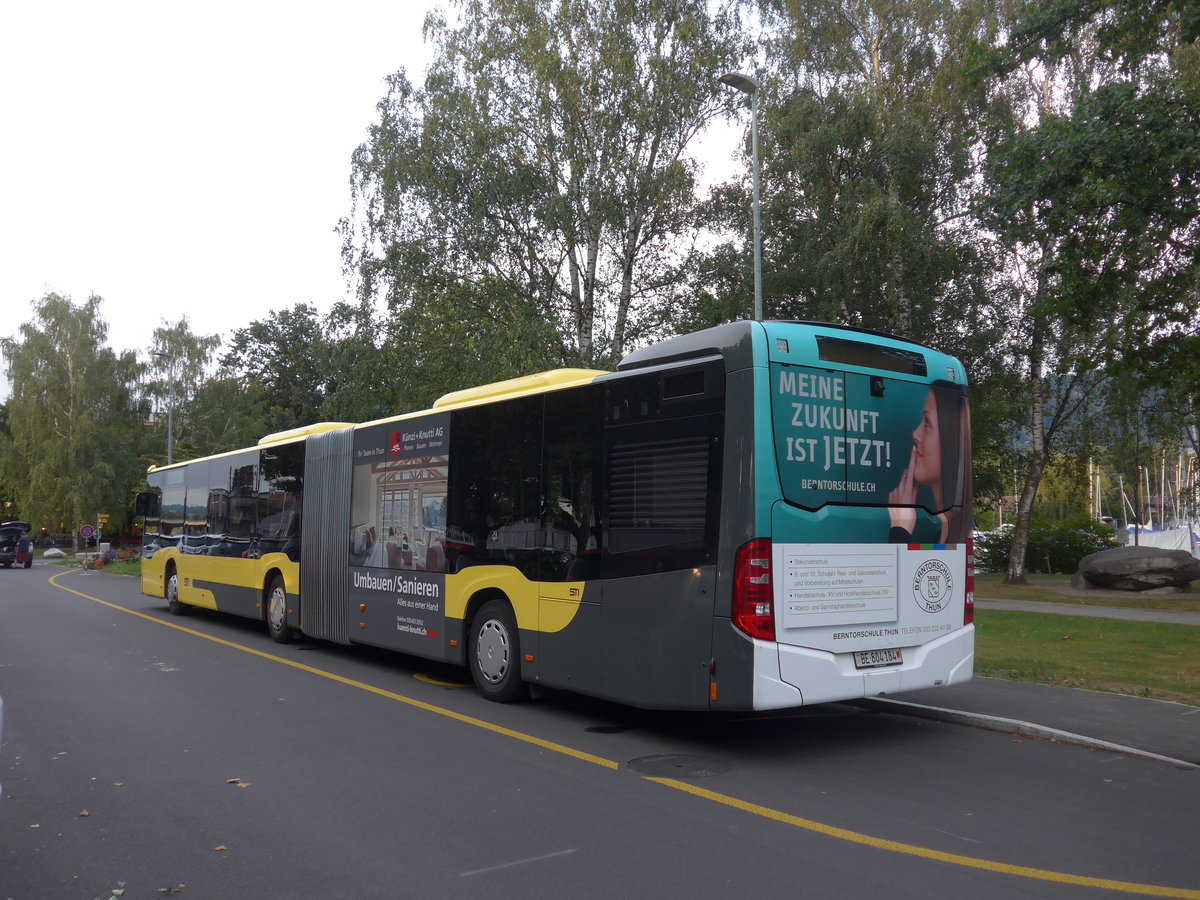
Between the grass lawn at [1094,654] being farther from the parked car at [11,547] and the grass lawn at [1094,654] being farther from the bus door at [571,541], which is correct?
the parked car at [11,547]

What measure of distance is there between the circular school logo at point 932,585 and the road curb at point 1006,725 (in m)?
1.14

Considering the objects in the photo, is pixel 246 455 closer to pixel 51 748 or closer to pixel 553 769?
pixel 51 748

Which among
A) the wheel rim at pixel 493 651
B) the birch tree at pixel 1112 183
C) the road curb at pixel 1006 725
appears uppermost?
the birch tree at pixel 1112 183

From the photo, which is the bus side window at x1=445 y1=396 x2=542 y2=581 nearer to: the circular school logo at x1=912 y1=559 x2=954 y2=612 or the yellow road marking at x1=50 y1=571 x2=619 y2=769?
the yellow road marking at x1=50 y1=571 x2=619 y2=769

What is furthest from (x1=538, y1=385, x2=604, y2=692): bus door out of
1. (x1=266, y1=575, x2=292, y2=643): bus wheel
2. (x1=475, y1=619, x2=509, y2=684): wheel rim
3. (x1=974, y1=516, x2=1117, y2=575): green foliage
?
(x1=974, y1=516, x2=1117, y2=575): green foliage

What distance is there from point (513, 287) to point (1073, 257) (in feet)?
49.0

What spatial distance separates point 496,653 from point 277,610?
6.16 meters

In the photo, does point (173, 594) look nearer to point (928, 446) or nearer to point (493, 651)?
point (493, 651)

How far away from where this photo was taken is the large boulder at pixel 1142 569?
2308 centimetres

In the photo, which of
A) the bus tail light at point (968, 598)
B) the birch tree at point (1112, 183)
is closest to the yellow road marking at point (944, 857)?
the bus tail light at point (968, 598)

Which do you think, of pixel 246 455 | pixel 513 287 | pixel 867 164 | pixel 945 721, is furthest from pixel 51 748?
pixel 867 164

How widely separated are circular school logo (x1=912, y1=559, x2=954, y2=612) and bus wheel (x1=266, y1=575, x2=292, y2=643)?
9.43m

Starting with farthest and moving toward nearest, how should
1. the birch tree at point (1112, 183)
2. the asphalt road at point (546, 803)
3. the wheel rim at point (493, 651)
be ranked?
the birch tree at point (1112, 183)
the wheel rim at point (493, 651)
the asphalt road at point (546, 803)

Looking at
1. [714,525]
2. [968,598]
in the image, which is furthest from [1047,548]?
[714,525]
